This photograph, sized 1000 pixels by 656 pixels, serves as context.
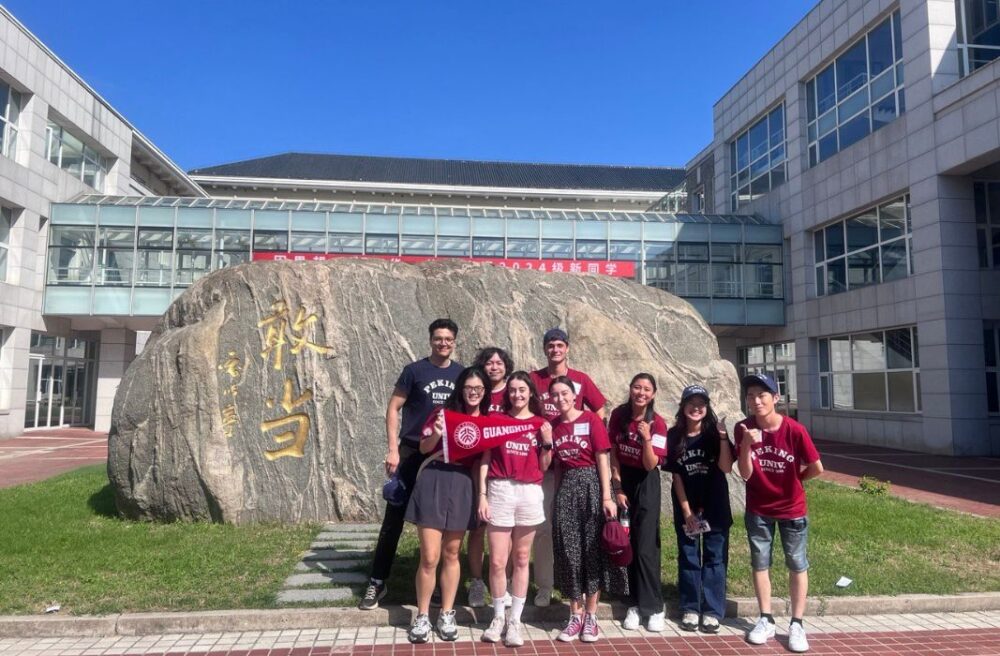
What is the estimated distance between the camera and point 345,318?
680cm

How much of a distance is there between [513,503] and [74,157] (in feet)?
72.0

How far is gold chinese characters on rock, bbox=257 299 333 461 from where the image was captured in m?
6.44

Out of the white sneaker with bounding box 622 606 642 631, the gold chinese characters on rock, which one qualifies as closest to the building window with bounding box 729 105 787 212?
the gold chinese characters on rock

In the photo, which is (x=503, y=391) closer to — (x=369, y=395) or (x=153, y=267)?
(x=369, y=395)

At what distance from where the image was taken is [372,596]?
169 inches

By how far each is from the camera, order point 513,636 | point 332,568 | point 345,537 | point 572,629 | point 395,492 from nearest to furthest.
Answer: point 513,636 → point 572,629 → point 395,492 → point 332,568 → point 345,537

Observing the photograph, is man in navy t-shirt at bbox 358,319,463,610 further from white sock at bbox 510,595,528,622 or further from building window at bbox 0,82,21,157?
building window at bbox 0,82,21,157

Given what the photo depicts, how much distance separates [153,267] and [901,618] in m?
20.4

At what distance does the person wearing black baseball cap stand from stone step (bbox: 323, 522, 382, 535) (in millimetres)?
2274

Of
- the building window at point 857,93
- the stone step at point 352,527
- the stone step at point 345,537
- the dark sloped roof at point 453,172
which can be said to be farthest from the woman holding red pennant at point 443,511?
the dark sloped roof at point 453,172

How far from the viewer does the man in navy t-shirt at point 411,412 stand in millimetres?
4410

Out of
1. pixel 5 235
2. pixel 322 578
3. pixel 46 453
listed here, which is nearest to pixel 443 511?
pixel 322 578

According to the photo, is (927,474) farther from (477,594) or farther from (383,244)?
(383,244)

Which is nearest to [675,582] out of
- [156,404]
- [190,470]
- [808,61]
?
[190,470]
